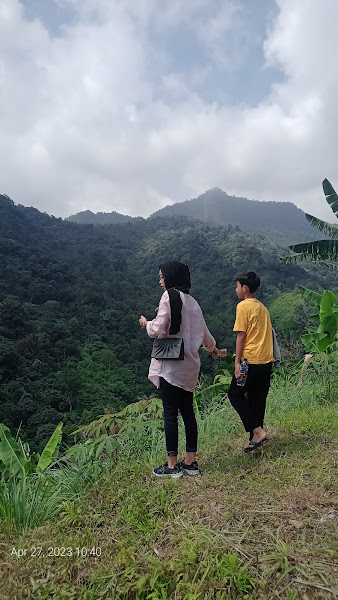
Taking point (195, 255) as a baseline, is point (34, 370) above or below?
below

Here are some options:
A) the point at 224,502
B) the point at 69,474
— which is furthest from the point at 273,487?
the point at 69,474

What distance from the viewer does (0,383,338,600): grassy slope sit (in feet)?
5.08

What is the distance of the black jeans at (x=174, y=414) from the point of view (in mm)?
2523

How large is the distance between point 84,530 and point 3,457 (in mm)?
1078

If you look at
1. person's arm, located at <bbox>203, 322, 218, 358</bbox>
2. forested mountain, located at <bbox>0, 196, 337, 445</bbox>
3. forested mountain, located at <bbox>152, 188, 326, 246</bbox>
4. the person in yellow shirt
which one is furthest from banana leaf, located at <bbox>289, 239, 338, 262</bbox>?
forested mountain, located at <bbox>152, 188, 326, 246</bbox>

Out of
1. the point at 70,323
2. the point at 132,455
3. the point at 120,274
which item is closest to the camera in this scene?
the point at 132,455

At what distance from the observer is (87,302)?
47.8m

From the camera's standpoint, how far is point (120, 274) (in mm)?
63625

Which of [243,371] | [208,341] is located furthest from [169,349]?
[243,371]

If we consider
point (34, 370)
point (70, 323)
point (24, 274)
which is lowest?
point (34, 370)

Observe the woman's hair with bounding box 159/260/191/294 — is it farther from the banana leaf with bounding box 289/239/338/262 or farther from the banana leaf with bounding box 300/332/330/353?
the banana leaf with bounding box 289/239/338/262

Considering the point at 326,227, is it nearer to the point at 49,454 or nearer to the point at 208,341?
the point at 208,341

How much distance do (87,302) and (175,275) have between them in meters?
46.3

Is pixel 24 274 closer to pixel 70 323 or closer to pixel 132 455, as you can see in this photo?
pixel 70 323
